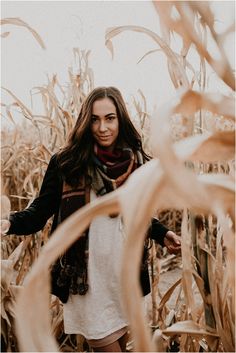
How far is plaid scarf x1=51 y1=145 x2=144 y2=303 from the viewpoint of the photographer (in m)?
1.20

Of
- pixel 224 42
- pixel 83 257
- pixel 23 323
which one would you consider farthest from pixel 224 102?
pixel 83 257

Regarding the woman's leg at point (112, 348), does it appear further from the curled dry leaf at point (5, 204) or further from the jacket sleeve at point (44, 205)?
the curled dry leaf at point (5, 204)

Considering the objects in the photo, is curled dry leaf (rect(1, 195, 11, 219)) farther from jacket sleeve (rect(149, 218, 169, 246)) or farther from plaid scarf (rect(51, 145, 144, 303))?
jacket sleeve (rect(149, 218, 169, 246))

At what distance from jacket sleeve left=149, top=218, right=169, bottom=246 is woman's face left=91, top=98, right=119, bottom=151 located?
23 cm

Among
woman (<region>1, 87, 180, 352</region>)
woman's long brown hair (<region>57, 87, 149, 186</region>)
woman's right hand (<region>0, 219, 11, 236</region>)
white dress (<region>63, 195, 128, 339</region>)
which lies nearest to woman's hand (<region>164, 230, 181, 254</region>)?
woman (<region>1, 87, 180, 352</region>)

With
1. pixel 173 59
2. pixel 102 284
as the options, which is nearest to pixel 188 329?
pixel 173 59

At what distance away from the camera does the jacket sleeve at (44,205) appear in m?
1.22

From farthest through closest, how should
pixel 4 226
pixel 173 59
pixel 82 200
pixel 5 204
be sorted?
pixel 82 200
pixel 4 226
pixel 5 204
pixel 173 59

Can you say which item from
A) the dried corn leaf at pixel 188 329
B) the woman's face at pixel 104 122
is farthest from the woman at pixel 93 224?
the dried corn leaf at pixel 188 329

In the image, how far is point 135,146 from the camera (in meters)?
1.30

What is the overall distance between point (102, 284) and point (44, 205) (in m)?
0.24

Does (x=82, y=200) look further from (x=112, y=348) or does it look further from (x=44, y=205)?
(x=112, y=348)

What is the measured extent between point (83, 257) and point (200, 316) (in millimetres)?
353

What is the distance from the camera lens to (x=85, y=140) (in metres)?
1.25
